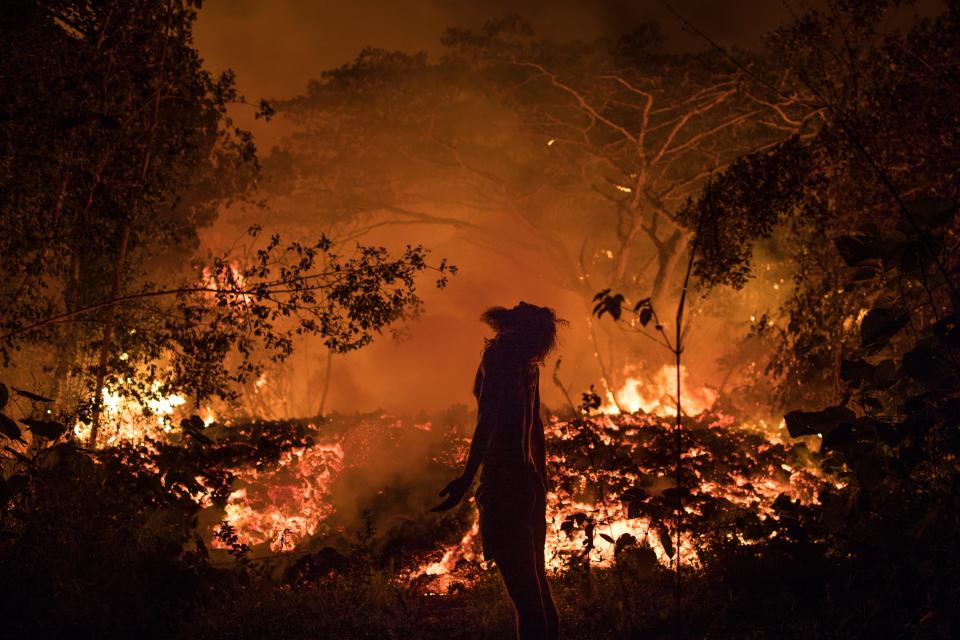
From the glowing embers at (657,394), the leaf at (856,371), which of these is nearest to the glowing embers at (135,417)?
the leaf at (856,371)

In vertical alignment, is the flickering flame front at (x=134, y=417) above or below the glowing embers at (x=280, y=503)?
above

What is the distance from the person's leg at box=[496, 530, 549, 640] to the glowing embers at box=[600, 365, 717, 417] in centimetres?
1427

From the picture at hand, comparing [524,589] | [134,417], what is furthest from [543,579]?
[134,417]

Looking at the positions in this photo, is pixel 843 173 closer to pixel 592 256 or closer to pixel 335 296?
pixel 335 296

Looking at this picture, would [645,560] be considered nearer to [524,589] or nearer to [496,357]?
[524,589]

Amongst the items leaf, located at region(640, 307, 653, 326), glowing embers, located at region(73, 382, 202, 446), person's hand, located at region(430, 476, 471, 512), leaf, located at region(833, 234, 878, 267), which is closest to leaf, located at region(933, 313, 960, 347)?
leaf, located at region(833, 234, 878, 267)

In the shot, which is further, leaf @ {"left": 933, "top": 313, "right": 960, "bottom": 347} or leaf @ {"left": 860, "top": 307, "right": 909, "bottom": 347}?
leaf @ {"left": 860, "top": 307, "right": 909, "bottom": 347}

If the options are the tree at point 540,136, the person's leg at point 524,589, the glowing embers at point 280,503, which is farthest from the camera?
the tree at point 540,136

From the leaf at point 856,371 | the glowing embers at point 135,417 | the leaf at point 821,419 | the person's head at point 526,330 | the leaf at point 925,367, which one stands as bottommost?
the leaf at point 821,419

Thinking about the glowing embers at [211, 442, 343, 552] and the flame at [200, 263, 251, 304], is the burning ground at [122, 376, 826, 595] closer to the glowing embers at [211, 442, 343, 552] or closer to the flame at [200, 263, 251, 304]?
the glowing embers at [211, 442, 343, 552]

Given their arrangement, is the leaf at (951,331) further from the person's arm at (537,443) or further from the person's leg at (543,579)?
the person's leg at (543,579)

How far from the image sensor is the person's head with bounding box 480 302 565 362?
4316mm

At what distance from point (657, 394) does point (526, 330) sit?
1539 centimetres

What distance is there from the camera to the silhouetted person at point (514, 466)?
4070 millimetres
